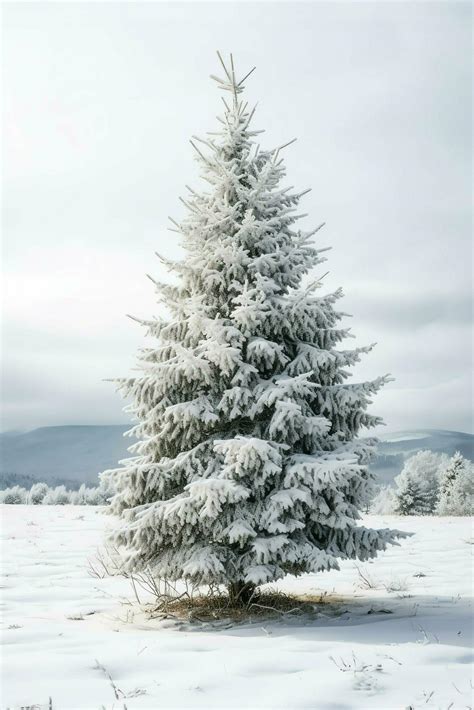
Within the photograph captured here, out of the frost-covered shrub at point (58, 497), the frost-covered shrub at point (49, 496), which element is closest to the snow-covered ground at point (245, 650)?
the frost-covered shrub at point (49, 496)

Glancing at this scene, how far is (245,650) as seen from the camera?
209 inches

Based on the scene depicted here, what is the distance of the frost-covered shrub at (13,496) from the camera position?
31.5m

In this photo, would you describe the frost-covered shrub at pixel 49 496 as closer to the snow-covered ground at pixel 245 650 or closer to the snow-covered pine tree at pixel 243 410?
the snow-covered ground at pixel 245 650

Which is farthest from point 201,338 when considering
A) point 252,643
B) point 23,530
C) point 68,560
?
point 23,530

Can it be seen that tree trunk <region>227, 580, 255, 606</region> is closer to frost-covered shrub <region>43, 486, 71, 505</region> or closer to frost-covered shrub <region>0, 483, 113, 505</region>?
frost-covered shrub <region>0, 483, 113, 505</region>

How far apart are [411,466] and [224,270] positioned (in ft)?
177

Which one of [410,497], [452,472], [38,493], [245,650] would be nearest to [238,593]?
[245,650]

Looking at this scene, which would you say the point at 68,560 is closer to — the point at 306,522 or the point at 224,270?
the point at 306,522

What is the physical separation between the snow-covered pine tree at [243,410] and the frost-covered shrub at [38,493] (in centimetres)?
2945

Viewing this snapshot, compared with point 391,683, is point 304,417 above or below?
above

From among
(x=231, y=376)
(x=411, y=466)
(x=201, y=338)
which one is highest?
(x=201, y=338)

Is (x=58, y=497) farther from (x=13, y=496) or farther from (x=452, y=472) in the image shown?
(x=452, y=472)

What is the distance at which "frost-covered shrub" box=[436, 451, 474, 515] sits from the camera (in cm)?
4406

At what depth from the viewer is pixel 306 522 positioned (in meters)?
7.37
